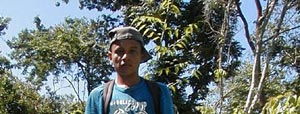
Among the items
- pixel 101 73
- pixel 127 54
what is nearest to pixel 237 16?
pixel 101 73

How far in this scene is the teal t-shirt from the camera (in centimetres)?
178

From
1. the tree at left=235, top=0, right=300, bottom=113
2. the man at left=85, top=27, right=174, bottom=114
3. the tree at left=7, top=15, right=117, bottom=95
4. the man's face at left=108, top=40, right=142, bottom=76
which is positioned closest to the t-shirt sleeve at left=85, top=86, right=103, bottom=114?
the man at left=85, top=27, right=174, bottom=114

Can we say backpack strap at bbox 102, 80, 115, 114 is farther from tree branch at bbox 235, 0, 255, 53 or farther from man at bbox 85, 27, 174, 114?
tree branch at bbox 235, 0, 255, 53

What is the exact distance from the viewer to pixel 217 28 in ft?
36.2

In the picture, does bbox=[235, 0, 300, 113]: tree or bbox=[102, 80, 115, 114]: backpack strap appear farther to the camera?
bbox=[235, 0, 300, 113]: tree

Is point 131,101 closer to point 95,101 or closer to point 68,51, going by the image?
point 95,101

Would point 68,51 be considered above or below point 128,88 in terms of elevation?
above

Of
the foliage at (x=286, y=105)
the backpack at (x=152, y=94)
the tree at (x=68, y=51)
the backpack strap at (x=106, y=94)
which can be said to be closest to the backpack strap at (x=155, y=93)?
the backpack at (x=152, y=94)

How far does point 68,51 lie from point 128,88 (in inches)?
664

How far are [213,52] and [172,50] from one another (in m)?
9.87

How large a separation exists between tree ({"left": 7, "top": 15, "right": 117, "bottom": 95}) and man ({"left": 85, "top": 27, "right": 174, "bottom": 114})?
50.6 ft

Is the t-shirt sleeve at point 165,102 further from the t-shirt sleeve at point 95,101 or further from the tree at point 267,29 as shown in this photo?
the tree at point 267,29

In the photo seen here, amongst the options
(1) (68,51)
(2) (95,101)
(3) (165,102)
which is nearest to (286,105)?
(3) (165,102)

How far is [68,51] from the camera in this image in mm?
18469
